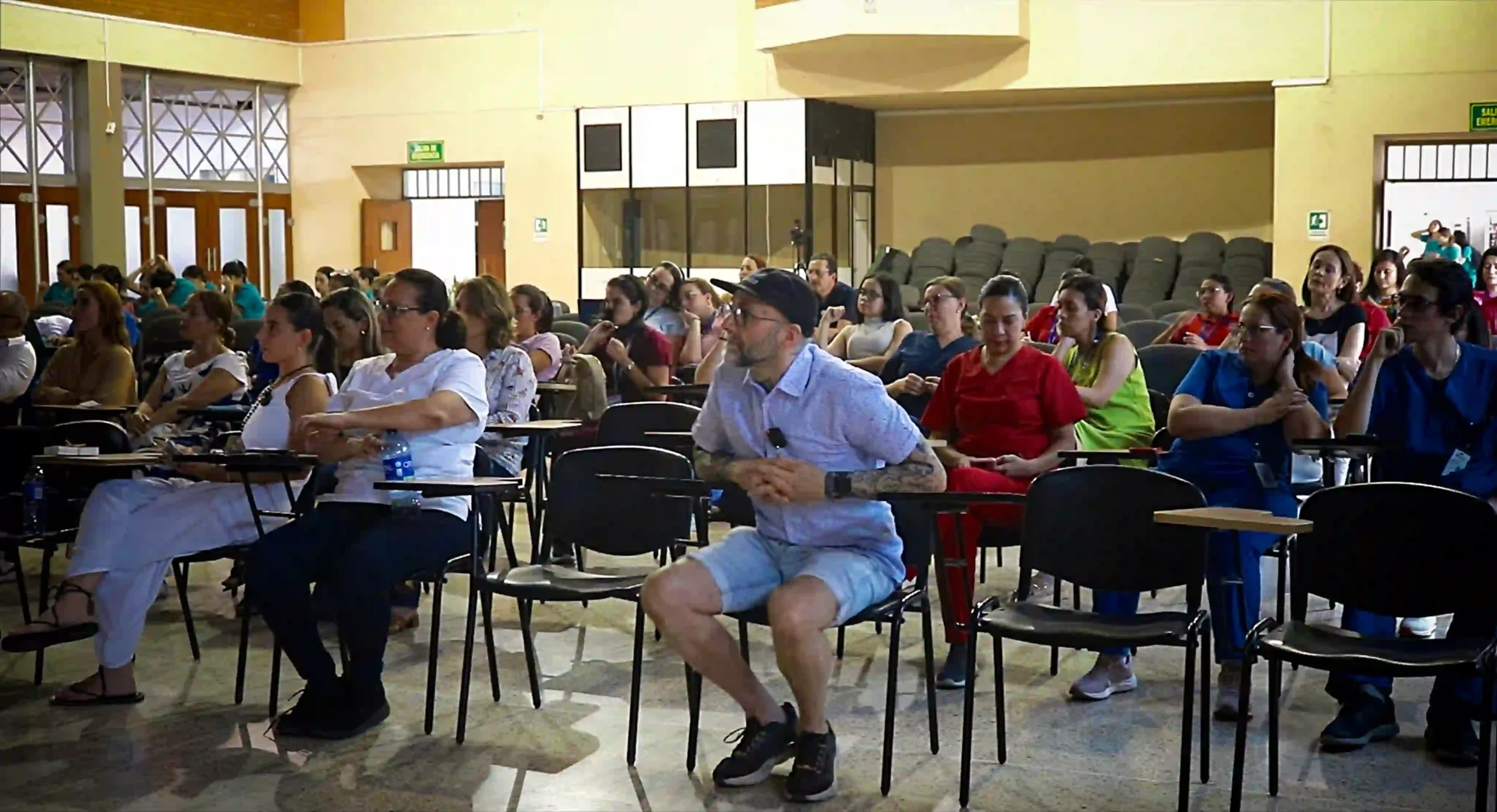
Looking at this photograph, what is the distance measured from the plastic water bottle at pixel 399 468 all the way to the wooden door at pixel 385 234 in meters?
14.2

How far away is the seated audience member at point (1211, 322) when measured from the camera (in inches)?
308

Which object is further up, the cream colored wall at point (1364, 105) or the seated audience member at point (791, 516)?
the cream colored wall at point (1364, 105)

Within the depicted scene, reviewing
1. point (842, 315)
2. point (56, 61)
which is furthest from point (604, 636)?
point (56, 61)

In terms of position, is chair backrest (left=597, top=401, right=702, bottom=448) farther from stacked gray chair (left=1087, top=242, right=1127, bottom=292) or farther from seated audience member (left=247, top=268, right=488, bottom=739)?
stacked gray chair (left=1087, top=242, right=1127, bottom=292)

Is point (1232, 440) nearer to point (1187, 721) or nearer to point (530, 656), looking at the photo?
point (1187, 721)

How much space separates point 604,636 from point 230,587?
1.57 metres

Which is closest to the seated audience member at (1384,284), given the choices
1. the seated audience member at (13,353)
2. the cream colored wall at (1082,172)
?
the seated audience member at (13,353)

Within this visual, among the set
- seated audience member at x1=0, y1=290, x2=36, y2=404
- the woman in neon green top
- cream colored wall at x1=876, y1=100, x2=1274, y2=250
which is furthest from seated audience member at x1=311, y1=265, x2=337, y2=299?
the woman in neon green top

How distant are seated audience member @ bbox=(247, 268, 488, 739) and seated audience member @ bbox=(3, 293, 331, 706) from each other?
212 millimetres

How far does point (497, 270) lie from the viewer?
716 inches

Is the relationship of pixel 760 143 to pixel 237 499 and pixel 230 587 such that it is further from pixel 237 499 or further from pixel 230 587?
pixel 237 499

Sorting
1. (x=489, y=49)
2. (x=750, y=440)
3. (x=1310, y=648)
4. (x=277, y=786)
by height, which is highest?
(x=489, y=49)

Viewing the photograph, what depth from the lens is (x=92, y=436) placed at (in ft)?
17.4

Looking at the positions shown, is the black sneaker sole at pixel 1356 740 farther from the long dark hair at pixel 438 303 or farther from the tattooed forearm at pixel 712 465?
the long dark hair at pixel 438 303
